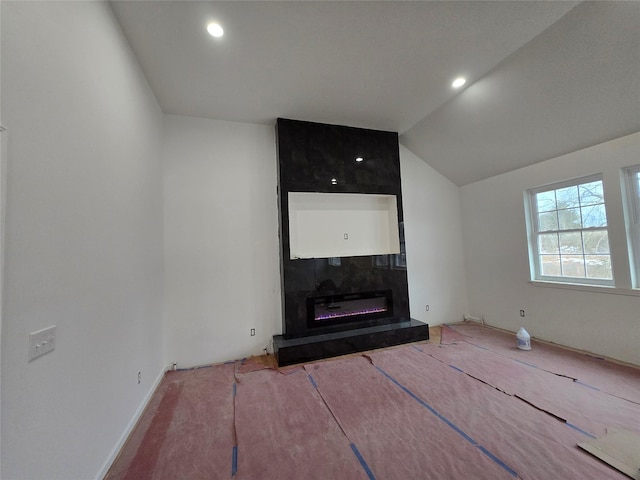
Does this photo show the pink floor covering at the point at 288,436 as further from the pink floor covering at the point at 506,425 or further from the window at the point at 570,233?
the window at the point at 570,233

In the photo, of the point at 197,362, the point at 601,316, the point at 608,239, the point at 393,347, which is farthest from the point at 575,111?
the point at 197,362

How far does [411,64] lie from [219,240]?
9.99 feet

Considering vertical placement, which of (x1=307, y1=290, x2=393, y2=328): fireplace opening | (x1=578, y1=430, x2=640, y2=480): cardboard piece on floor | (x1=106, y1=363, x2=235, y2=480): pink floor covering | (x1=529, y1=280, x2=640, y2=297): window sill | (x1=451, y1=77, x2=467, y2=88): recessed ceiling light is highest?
(x1=451, y1=77, x2=467, y2=88): recessed ceiling light

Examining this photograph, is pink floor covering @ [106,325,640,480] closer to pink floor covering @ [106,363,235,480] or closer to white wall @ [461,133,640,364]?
pink floor covering @ [106,363,235,480]

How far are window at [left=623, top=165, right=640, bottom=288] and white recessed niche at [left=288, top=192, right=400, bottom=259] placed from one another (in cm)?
258

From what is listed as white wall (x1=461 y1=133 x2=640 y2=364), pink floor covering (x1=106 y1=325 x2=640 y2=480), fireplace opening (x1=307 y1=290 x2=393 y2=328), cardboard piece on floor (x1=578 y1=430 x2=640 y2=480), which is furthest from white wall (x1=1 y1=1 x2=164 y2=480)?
white wall (x1=461 y1=133 x2=640 y2=364)

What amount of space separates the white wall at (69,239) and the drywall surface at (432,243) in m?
3.96

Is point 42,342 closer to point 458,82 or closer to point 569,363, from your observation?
point 458,82

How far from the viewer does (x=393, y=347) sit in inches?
143

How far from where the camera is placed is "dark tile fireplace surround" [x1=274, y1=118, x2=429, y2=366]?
11.4 ft

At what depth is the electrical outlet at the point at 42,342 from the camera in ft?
3.69

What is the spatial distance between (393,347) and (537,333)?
7.00 feet

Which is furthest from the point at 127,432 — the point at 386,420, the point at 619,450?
the point at 619,450

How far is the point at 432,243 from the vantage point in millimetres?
4633
